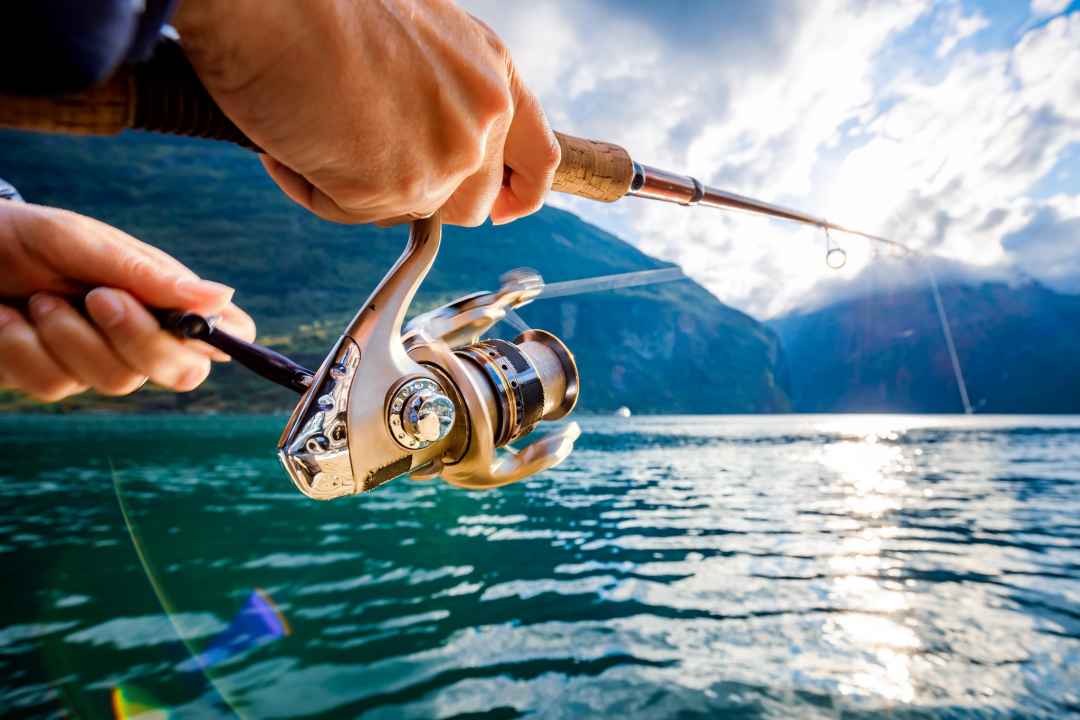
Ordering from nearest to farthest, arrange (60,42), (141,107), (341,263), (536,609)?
(60,42), (141,107), (536,609), (341,263)

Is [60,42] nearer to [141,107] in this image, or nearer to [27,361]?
[141,107]

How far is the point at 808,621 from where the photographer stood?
5.57 meters

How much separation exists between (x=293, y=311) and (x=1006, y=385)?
506 ft

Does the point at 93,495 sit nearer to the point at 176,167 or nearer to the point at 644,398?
the point at 644,398

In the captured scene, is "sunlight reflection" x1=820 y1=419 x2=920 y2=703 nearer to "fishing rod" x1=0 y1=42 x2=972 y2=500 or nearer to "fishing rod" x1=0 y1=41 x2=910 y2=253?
"fishing rod" x1=0 y1=42 x2=972 y2=500

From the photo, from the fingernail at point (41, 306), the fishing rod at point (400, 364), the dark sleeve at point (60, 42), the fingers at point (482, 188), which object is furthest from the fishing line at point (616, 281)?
the dark sleeve at point (60, 42)

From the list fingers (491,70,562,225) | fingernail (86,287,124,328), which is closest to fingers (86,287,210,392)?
fingernail (86,287,124,328)

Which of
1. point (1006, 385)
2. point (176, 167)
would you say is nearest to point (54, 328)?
point (176, 167)

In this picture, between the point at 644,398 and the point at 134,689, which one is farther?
the point at 644,398

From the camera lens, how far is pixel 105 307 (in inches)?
40.9

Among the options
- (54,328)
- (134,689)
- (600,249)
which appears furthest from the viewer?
(600,249)

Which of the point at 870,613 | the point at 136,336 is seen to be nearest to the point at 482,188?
the point at 136,336

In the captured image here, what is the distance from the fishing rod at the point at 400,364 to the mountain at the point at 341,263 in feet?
309

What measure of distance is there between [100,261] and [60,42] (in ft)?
2.60
